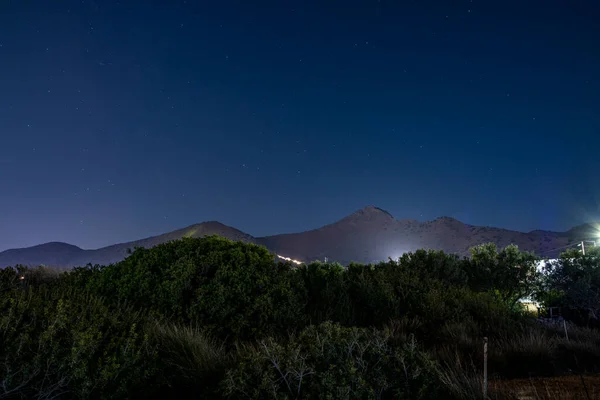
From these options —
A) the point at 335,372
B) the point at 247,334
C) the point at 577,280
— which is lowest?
the point at 577,280

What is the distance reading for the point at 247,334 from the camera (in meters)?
6.73

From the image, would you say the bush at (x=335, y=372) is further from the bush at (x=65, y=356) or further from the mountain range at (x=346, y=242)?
the mountain range at (x=346, y=242)

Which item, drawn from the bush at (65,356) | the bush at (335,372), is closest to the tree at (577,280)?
the bush at (335,372)

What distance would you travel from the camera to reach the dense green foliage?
12.1 feet

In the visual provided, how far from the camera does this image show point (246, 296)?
23.4ft

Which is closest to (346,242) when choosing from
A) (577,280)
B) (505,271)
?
(505,271)

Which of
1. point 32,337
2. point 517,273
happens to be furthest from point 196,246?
point 517,273

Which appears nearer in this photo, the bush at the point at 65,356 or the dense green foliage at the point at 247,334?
the bush at the point at 65,356

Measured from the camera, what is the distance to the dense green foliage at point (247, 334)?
3676 mm

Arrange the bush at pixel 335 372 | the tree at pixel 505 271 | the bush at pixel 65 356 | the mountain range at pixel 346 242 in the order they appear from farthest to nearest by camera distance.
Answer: the mountain range at pixel 346 242, the tree at pixel 505 271, the bush at pixel 335 372, the bush at pixel 65 356

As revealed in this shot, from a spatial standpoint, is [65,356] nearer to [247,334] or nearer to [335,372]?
[335,372]

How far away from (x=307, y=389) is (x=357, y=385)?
0.48 metres

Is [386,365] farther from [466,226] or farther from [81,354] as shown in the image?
[466,226]

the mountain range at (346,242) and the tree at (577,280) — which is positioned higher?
the mountain range at (346,242)
